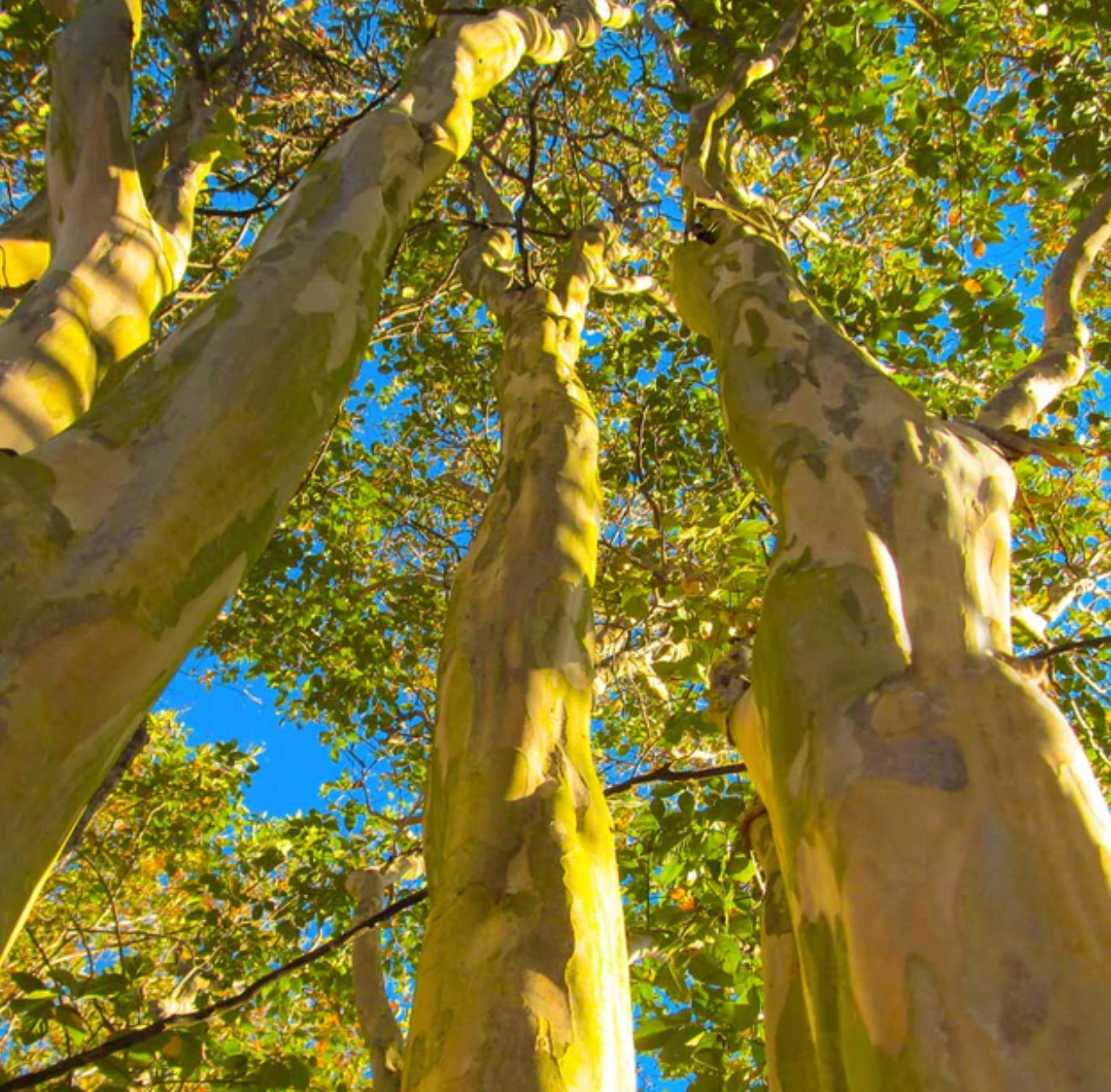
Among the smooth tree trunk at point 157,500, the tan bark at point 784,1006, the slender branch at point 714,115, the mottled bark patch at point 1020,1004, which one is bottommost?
the mottled bark patch at point 1020,1004

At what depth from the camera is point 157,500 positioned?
1480 millimetres

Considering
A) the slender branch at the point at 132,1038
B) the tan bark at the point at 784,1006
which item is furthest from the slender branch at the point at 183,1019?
the tan bark at the point at 784,1006

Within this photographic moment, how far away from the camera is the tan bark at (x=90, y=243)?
2.11 m

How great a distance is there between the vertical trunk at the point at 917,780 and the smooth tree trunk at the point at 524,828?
1.23 ft

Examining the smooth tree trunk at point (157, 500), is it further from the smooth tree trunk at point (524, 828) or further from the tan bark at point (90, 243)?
the smooth tree trunk at point (524, 828)

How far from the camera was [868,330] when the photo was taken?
248 inches

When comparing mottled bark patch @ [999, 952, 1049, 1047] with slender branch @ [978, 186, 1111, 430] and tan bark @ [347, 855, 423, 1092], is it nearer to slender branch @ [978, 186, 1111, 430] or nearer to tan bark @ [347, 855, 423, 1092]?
slender branch @ [978, 186, 1111, 430]

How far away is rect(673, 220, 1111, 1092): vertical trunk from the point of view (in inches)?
38.4

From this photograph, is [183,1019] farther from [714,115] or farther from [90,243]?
[714,115]

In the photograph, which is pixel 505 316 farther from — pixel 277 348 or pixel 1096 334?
pixel 1096 334

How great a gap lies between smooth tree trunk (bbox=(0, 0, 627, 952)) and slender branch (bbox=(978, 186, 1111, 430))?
5.02 ft

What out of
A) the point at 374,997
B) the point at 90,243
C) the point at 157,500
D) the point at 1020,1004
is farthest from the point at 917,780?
the point at 374,997

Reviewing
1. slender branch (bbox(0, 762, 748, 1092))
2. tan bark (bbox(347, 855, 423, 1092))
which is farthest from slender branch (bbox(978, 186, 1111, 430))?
tan bark (bbox(347, 855, 423, 1092))

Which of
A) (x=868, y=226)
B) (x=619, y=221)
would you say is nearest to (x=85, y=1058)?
(x=619, y=221)
